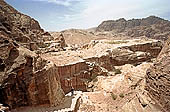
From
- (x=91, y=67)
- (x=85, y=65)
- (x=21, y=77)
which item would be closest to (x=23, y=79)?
(x=21, y=77)

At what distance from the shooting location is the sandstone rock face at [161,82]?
521 centimetres

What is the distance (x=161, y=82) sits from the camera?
554cm

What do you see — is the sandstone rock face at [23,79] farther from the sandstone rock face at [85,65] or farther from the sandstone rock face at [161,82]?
the sandstone rock face at [85,65]

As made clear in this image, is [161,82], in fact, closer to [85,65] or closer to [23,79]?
[23,79]

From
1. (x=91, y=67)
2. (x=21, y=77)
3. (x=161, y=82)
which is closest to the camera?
(x=161, y=82)

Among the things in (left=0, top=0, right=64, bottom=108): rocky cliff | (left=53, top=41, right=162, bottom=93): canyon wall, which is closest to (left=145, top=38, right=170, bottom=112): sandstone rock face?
(left=0, top=0, right=64, bottom=108): rocky cliff

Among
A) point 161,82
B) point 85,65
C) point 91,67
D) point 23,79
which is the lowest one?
point 91,67

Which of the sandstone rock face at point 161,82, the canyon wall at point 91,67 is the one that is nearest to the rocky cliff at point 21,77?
the sandstone rock face at point 161,82

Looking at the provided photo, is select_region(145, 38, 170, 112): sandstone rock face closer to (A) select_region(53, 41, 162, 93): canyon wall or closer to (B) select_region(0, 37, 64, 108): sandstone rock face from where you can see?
(B) select_region(0, 37, 64, 108): sandstone rock face

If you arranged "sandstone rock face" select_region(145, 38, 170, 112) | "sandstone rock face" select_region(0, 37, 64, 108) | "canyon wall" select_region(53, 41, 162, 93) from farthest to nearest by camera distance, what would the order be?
"canyon wall" select_region(53, 41, 162, 93) < "sandstone rock face" select_region(0, 37, 64, 108) < "sandstone rock face" select_region(145, 38, 170, 112)

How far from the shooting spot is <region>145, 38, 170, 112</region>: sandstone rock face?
205 inches

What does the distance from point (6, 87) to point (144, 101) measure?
5.75 metres

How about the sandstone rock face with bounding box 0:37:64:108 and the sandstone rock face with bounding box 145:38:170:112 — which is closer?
the sandstone rock face with bounding box 145:38:170:112

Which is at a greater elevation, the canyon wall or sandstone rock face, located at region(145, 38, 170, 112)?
sandstone rock face, located at region(145, 38, 170, 112)
